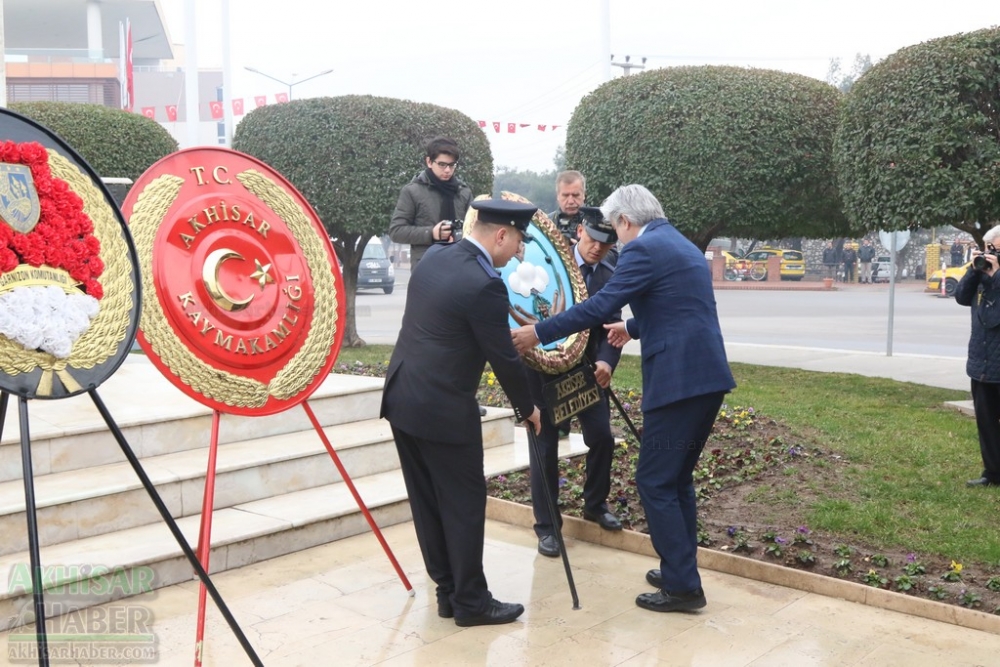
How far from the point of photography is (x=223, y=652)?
3850mm

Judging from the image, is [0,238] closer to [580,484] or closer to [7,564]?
[7,564]

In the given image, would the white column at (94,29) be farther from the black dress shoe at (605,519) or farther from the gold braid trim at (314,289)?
the black dress shoe at (605,519)

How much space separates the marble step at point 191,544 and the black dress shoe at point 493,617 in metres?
1.30

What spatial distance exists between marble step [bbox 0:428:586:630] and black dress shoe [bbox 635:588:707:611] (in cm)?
184

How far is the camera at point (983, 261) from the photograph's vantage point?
619 centimetres

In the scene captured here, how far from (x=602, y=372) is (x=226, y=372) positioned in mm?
2072

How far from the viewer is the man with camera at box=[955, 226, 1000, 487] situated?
19.7ft

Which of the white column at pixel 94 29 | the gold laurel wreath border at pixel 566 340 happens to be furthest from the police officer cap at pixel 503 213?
the white column at pixel 94 29

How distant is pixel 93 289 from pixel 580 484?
3677 millimetres

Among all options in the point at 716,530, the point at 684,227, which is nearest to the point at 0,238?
the point at 716,530

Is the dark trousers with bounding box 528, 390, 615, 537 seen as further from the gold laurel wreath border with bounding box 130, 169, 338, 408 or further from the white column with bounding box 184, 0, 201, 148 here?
the white column with bounding box 184, 0, 201, 148

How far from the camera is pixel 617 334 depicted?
511cm

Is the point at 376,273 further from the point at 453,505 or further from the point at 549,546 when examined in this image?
the point at 453,505

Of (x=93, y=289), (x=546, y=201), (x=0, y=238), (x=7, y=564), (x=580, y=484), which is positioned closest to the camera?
(x=0, y=238)
